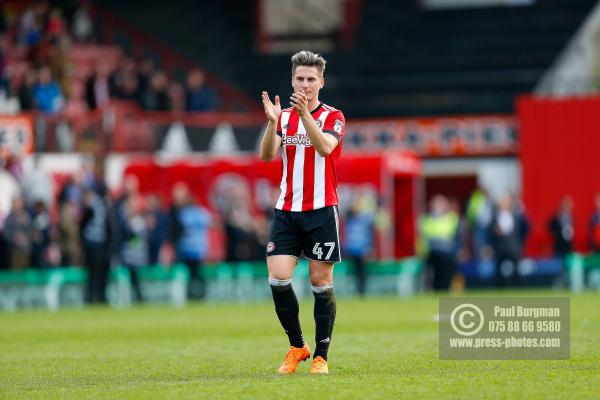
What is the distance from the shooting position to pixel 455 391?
25.5 ft

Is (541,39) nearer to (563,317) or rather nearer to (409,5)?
(409,5)

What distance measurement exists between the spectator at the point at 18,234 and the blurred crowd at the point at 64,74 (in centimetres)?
476

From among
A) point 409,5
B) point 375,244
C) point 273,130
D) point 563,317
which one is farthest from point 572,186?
point 273,130

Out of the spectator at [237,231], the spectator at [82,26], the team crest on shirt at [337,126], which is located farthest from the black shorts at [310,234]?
the spectator at [82,26]

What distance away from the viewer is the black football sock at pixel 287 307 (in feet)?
30.0

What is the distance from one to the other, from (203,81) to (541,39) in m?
8.12

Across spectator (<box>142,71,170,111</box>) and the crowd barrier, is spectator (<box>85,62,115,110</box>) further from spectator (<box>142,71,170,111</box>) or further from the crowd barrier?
the crowd barrier

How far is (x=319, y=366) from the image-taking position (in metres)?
9.09

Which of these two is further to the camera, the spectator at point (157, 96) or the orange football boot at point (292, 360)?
the spectator at point (157, 96)

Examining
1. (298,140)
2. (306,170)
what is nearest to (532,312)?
(306,170)

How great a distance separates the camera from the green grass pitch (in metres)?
7.99

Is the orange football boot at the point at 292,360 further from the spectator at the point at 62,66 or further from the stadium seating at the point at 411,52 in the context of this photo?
the stadium seating at the point at 411,52

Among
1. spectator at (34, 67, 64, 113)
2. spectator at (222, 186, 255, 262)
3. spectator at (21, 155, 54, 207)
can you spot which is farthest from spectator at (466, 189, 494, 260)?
spectator at (34, 67, 64, 113)

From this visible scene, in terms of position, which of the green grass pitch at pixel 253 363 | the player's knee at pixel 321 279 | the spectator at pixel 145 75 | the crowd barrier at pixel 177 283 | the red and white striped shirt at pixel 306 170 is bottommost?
the crowd barrier at pixel 177 283
